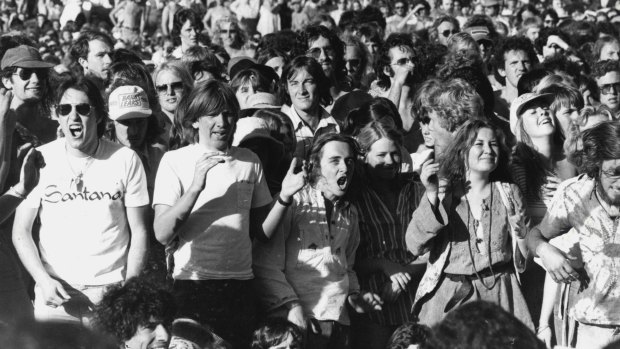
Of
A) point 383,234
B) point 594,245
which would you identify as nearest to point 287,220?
point 383,234

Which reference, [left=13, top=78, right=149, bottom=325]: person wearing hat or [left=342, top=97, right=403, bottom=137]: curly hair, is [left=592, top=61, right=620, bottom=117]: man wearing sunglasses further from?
[left=13, top=78, right=149, bottom=325]: person wearing hat

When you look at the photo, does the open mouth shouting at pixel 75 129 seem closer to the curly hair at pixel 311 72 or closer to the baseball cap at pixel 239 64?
the curly hair at pixel 311 72

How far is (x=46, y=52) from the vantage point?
1131 cm

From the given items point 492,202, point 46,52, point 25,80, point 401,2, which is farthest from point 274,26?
point 492,202

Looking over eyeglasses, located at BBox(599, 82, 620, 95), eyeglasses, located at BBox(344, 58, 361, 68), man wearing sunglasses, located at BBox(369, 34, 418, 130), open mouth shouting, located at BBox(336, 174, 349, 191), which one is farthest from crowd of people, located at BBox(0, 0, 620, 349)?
eyeglasses, located at BBox(344, 58, 361, 68)

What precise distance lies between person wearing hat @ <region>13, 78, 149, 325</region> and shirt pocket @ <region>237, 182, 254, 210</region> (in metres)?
0.48

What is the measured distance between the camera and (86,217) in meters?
5.41

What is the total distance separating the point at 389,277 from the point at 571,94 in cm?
179

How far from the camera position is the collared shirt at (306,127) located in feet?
22.8

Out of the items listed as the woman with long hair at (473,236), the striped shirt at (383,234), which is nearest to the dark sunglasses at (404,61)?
the striped shirt at (383,234)

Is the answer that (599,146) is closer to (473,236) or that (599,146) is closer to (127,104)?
(473,236)

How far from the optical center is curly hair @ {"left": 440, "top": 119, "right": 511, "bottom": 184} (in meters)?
5.71

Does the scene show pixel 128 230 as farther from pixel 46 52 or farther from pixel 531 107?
pixel 46 52

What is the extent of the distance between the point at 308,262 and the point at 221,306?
58 centimetres
